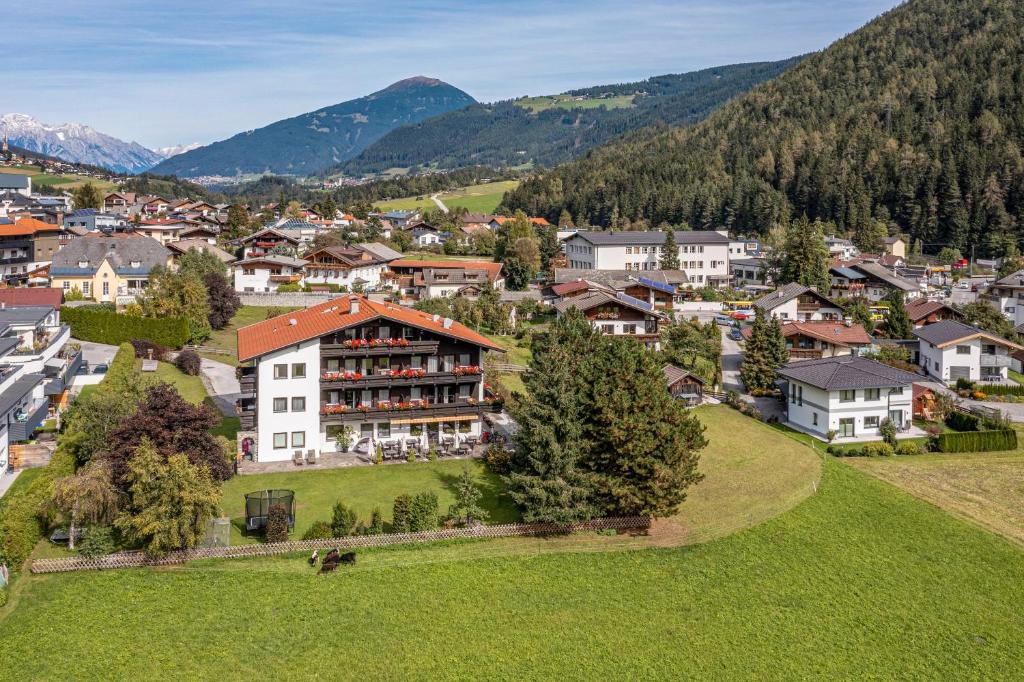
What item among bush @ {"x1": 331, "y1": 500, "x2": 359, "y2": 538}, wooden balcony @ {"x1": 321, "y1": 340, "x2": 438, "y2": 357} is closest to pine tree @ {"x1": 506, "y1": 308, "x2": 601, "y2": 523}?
bush @ {"x1": 331, "y1": 500, "x2": 359, "y2": 538}

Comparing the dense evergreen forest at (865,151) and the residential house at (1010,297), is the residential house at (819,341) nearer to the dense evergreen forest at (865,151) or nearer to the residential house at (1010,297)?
the residential house at (1010,297)

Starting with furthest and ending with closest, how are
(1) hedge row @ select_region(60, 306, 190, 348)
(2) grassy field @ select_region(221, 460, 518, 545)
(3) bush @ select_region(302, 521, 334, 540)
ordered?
(1) hedge row @ select_region(60, 306, 190, 348), (2) grassy field @ select_region(221, 460, 518, 545), (3) bush @ select_region(302, 521, 334, 540)

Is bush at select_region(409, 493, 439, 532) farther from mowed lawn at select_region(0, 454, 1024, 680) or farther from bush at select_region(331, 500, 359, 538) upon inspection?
bush at select_region(331, 500, 359, 538)

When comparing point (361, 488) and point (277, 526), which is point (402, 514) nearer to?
point (277, 526)

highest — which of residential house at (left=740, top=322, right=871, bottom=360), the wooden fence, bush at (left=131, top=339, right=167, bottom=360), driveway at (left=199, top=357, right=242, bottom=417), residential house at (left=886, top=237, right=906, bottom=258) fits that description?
residential house at (left=886, top=237, right=906, bottom=258)

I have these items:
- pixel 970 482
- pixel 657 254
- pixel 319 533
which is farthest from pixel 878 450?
pixel 657 254

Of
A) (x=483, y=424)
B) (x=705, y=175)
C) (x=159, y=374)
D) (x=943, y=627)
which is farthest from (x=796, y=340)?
(x=705, y=175)

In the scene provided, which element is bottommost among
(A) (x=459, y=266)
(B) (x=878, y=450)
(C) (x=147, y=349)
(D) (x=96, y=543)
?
(D) (x=96, y=543)
